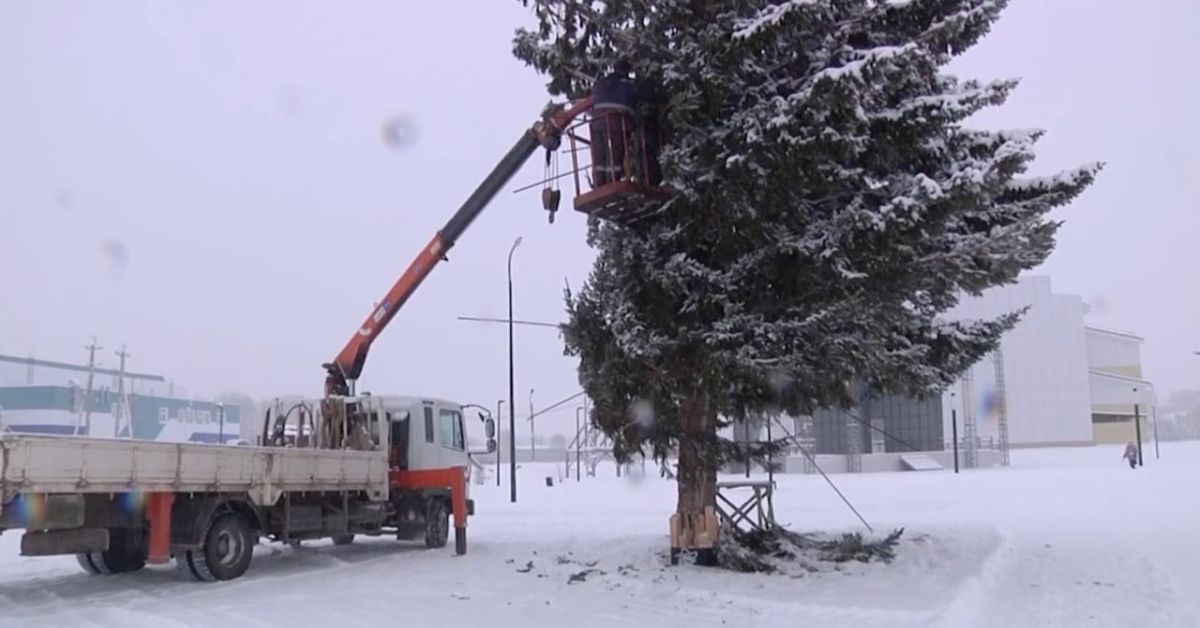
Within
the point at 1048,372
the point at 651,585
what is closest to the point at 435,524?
the point at 651,585

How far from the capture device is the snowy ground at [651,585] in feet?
35.7

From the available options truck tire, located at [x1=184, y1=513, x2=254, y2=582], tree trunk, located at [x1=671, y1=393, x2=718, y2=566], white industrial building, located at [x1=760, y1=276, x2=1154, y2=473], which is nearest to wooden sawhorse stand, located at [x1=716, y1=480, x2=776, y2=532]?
tree trunk, located at [x1=671, y1=393, x2=718, y2=566]

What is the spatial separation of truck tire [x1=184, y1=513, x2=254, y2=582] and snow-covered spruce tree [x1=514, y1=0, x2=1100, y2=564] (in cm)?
506

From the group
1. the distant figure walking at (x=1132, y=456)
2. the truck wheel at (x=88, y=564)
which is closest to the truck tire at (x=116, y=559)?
the truck wheel at (x=88, y=564)

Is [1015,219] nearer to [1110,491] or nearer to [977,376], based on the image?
[1110,491]

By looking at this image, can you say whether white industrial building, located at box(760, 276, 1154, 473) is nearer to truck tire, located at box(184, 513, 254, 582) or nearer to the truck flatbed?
the truck flatbed

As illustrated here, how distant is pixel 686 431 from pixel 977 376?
63808 mm

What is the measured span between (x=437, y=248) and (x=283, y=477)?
5.22 meters

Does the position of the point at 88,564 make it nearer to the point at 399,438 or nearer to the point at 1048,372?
the point at 399,438

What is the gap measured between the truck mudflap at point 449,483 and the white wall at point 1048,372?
71.0 meters

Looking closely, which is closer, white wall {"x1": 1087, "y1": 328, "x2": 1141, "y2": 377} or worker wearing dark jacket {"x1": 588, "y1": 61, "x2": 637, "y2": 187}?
worker wearing dark jacket {"x1": 588, "y1": 61, "x2": 637, "y2": 187}

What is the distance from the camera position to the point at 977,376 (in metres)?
73.3

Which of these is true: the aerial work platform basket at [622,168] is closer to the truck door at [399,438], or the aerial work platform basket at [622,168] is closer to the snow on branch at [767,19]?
the snow on branch at [767,19]

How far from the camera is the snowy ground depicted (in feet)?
35.7
